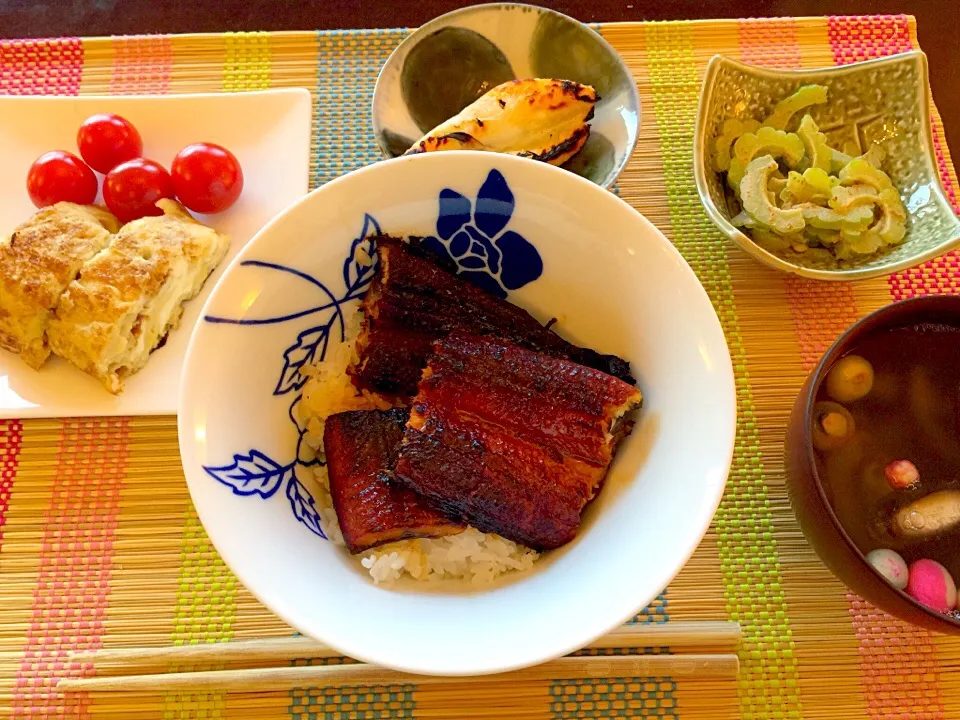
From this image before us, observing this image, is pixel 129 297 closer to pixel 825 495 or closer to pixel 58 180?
pixel 58 180

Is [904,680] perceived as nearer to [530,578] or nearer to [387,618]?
[530,578]

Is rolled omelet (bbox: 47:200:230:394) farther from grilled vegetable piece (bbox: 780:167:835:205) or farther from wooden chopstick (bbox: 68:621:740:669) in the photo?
grilled vegetable piece (bbox: 780:167:835:205)

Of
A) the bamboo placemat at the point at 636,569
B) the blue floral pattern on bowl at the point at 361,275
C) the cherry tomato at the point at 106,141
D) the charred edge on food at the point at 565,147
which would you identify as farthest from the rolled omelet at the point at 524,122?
the cherry tomato at the point at 106,141

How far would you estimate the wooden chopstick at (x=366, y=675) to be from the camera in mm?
1334

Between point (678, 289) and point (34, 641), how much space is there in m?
1.44

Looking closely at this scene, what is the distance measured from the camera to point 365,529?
1.20 metres

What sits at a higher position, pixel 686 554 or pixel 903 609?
pixel 686 554

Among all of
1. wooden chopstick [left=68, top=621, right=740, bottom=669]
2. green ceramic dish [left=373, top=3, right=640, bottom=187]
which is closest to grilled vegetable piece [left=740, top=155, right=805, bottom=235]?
green ceramic dish [left=373, top=3, right=640, bottom=187]

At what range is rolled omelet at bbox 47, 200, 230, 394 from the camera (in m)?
1.57

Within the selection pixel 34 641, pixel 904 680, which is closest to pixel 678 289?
pixel 904 680

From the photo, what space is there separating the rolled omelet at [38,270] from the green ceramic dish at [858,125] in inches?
58.8

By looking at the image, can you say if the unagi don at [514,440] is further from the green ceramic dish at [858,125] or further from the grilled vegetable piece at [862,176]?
the grilled vegetable piece at [862,176]

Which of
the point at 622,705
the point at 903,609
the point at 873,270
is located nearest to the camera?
the point at 903,609

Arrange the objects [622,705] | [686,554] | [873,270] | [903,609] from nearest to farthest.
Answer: [686,554]
[903,609]
[622,705]
[873,270]
